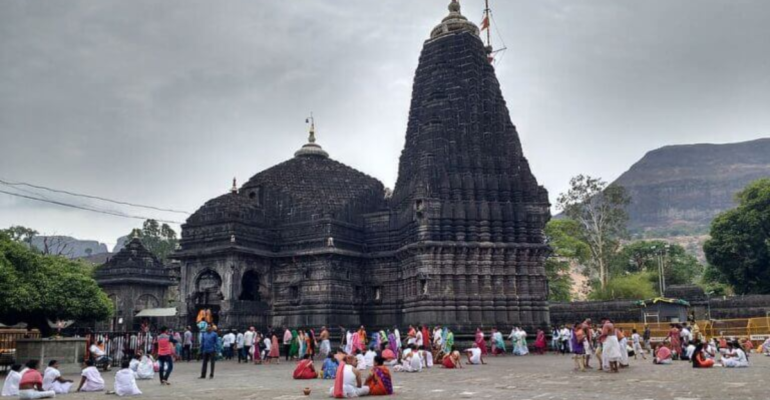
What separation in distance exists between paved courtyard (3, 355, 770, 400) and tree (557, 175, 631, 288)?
123 feet

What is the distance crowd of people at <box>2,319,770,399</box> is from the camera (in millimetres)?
13898

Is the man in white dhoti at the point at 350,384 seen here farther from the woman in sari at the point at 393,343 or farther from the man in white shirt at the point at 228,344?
the man in white shirt at the point at 228,344

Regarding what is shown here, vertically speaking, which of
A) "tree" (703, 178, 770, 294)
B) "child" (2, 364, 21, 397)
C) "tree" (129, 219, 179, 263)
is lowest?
"child" (2, 364, 21, 397)

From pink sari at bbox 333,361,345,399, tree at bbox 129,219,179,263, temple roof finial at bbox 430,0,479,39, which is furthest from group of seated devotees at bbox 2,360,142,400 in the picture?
tree at bbox 129,219,179,263

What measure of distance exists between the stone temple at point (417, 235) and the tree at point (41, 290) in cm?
477

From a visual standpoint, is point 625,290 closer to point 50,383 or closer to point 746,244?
point 746,244

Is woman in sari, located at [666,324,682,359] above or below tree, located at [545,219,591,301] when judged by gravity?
below

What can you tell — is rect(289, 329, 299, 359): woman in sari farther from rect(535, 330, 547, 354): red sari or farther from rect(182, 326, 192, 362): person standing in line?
rect(535, 330, 547, 354): red sari

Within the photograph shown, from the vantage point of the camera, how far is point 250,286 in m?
34.8

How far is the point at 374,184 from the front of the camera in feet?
125

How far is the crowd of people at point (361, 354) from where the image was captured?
13.9 m

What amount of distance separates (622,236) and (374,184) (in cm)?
3110

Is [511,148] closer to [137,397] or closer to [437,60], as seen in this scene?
[437,60]

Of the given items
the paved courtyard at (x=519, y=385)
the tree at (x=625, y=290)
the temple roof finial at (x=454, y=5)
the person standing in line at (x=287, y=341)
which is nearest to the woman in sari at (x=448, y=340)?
the paved courtyard at (x=519, y=385)
